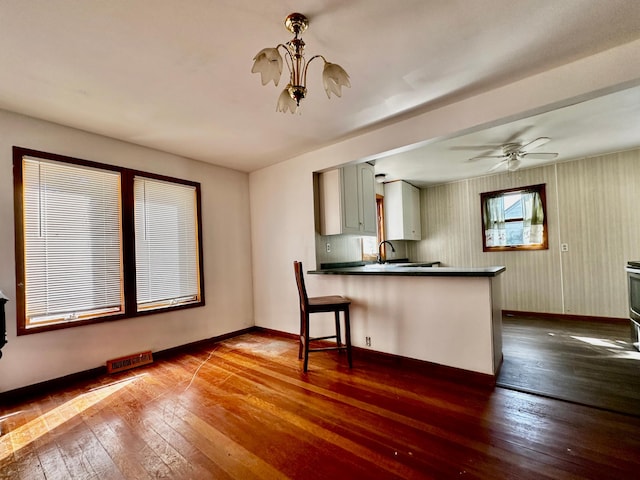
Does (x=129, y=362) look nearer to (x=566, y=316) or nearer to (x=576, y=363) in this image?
(x=576, y=363)

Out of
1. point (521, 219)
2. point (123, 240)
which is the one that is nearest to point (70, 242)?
point (123, 240)

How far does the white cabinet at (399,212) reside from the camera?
5.42m

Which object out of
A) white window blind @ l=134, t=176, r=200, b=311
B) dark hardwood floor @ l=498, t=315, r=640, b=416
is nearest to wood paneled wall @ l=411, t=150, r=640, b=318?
dark hardwood floor @ l=498, t=315, r=640, b=416

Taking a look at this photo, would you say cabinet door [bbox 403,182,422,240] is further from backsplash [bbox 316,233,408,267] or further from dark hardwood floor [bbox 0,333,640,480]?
dark hardwood floor [bbox 0,333,640,480]

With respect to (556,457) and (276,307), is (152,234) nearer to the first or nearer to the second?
(276,307)

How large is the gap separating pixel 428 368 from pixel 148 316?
3.11m

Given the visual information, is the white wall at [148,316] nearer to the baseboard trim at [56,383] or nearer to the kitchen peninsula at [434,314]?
the baseboard trim at [56,383]

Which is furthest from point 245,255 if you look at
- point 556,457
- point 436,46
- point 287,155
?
point 556,457

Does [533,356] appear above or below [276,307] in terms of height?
below

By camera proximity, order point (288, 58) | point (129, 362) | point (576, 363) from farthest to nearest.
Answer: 1. point (129, 362)
2. point (576, 363)
3. point (288, 58)

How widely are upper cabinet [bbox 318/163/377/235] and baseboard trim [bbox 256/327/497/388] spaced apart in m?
1.48

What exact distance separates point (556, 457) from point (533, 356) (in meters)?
1.74

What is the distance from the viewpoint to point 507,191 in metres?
5.12

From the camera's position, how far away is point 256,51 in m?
1.88
